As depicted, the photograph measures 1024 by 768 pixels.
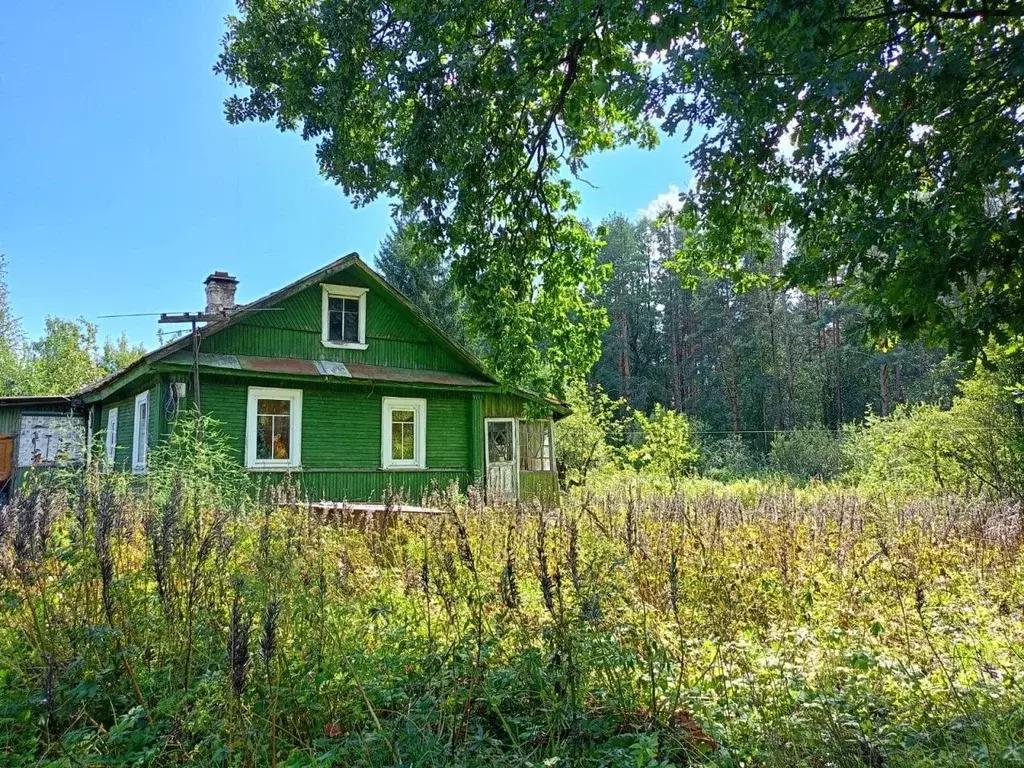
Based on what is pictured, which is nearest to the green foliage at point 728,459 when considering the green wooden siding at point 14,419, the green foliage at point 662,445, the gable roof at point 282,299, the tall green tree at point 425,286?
the green foliage at point 662,445

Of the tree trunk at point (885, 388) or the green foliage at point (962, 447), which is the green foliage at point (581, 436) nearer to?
the green foliage at point (962, 447)

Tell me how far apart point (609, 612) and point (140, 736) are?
2.12m

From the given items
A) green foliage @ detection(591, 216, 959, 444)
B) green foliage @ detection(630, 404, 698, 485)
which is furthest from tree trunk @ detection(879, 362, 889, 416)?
green foliage @ detection(630, 404, 698, 485)

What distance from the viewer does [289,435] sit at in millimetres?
13094

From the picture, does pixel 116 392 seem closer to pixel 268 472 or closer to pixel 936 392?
pixel 268 472

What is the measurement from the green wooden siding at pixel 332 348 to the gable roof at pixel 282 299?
180 mm

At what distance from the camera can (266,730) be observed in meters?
2.36

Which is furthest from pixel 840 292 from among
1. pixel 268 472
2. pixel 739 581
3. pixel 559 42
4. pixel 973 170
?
pixel 268 472

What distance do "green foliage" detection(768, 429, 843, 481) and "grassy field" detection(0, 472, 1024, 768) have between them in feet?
80.8

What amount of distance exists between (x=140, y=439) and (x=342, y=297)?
208 inches

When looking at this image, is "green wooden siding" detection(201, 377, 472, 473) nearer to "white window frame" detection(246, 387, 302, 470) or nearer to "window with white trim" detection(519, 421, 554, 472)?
"white window frame" detection(246, 387, 302, 470)

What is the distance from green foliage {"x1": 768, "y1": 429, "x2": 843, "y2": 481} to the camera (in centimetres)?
2708

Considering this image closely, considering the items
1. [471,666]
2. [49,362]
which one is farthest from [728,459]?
[49,362]

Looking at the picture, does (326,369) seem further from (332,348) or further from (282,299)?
(282,299)
